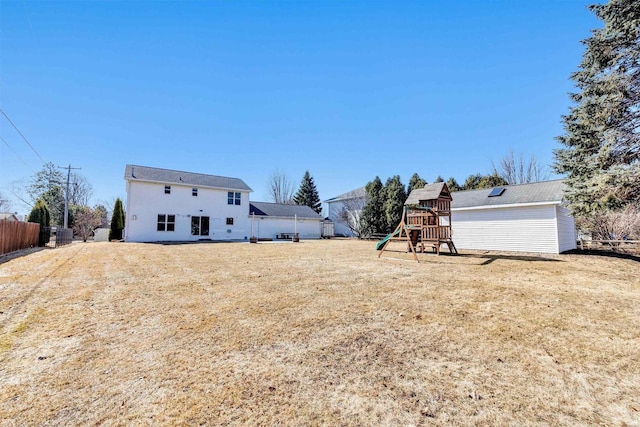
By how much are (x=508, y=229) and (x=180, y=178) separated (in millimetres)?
25283

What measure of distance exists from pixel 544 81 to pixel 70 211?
46.3 m

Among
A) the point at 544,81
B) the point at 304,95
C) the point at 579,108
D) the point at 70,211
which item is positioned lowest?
the point at 70,211

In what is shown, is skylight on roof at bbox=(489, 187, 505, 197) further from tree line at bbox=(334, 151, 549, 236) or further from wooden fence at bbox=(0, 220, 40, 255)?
wooden fence at bbox=(0, 220, 40, 255)

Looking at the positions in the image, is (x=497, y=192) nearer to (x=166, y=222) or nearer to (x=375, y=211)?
(x=375, y=211)

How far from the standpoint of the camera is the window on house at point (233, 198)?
85.4 ft

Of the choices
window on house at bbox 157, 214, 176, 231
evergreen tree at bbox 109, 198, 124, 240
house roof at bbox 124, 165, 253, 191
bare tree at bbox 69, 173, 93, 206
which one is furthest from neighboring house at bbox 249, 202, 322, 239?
bare tree at bbox 69, 173, 93, 206

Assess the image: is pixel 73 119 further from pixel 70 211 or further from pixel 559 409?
pixel 559 409

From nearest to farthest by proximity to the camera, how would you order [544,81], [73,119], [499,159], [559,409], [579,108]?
1. [559,409]
2. [579,108]
3. [544,81]
4. [73,119]
5. [499,159]

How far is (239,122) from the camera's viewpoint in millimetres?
22469

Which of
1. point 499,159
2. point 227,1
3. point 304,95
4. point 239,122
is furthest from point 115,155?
point 499,159

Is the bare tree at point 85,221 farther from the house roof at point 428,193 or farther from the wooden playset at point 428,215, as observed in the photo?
the house roof at point 428,193

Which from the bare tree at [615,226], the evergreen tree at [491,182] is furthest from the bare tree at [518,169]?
the bare tree at [615,226]

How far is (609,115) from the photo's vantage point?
31.7 ft

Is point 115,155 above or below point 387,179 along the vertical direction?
above
